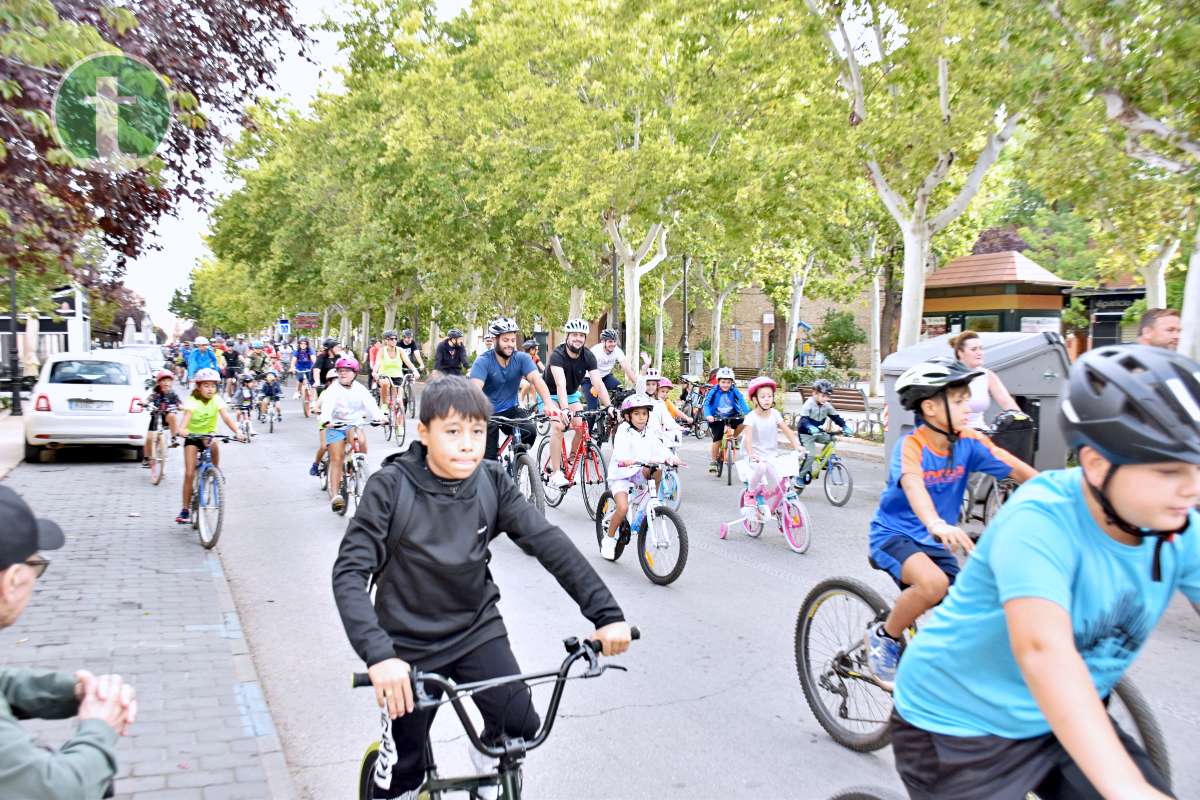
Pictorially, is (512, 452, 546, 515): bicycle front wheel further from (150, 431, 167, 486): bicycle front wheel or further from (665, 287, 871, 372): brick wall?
(665, 287, 871, 372): brick wall

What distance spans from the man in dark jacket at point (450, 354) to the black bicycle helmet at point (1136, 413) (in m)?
11.0

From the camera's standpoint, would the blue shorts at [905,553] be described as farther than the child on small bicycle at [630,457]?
No

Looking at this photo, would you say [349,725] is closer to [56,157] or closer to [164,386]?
[56,157]

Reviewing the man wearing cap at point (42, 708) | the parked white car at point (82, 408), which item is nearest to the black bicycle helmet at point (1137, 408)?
Result: the man wearing cap at point (42, 708)

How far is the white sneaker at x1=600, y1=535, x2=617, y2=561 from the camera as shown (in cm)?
850

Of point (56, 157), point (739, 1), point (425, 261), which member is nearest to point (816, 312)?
point (425, 261)

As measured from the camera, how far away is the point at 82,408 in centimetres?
1548

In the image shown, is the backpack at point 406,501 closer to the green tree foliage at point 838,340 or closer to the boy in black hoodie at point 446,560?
the boy in black hoodie at point 446,560

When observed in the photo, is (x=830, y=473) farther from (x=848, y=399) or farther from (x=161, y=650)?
(x=848, y=399)

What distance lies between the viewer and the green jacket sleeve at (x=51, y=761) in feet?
5.71

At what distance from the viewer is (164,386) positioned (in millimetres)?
13836

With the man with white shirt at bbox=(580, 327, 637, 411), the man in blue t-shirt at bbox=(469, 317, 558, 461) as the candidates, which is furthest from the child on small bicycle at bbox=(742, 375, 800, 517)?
the man with white shirt at bbox=(580, 327, 637, 411)

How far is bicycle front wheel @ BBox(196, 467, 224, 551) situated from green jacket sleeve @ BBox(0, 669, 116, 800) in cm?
716

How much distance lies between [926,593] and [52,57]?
531 cm
